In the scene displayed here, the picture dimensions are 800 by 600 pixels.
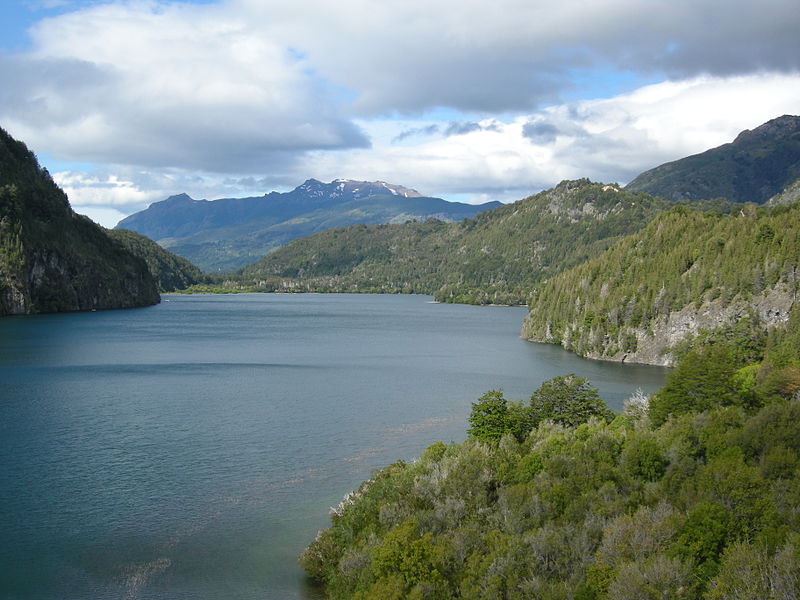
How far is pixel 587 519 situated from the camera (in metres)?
31.6

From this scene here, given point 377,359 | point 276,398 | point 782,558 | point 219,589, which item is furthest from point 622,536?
point 377,359

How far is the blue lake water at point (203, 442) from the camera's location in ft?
114

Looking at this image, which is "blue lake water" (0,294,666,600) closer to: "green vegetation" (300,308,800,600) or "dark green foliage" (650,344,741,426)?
"green vegetation" (300,308,800,600)

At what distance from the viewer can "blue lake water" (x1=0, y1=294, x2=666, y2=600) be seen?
34719mm

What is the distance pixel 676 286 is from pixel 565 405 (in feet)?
232

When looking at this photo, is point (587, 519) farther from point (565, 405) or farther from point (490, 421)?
point (565, 405)

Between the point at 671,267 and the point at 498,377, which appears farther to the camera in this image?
the point at 671,267

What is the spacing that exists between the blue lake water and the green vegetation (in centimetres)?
535

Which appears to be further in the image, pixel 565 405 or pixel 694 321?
pixel 694 321

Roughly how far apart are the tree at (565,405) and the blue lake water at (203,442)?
10.4 metres

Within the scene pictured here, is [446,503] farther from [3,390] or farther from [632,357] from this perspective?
[632,357]

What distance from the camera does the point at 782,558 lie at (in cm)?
2491

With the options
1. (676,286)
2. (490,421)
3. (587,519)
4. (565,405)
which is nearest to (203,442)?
(490,421)

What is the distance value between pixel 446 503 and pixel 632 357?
8797cm
